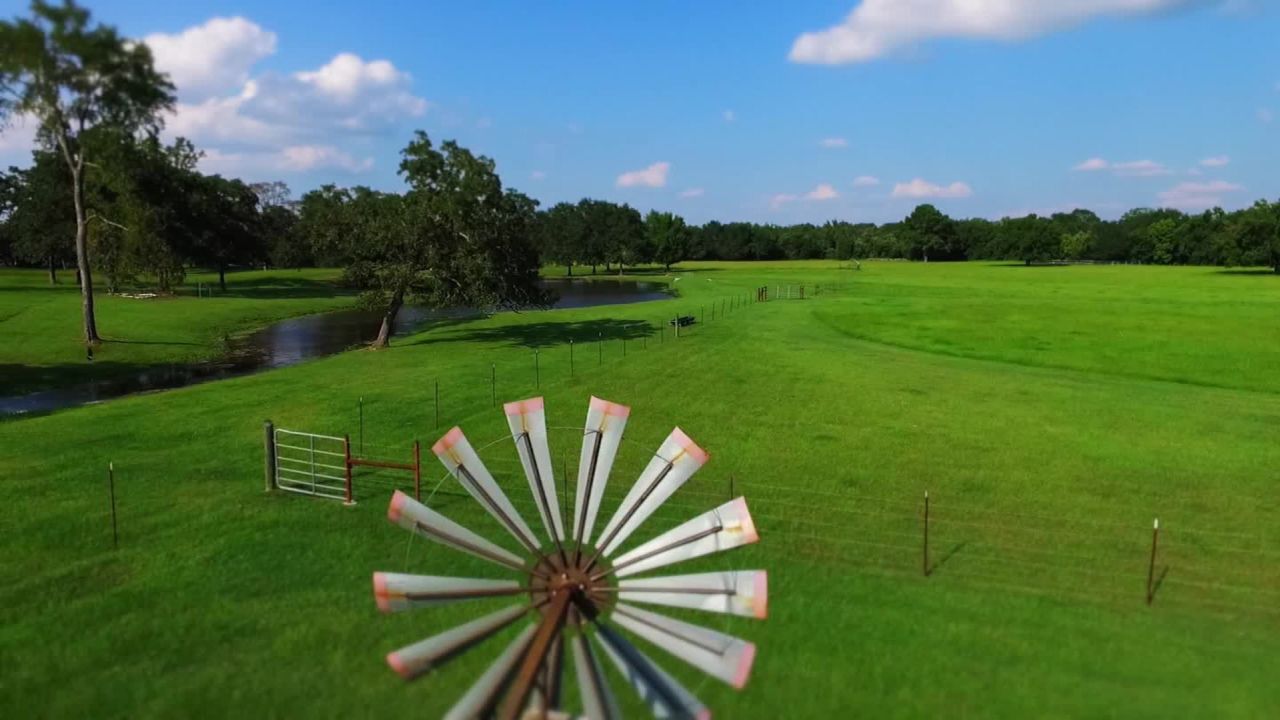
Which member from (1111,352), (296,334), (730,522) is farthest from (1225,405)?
(296,334)

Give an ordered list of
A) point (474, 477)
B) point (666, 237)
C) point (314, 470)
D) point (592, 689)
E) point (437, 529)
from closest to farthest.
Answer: point (592, 689)
point (437, 529)
point (474, 477)
point (314, 470)
point (666, 237)

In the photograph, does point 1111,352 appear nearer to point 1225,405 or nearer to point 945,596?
point 1225,405

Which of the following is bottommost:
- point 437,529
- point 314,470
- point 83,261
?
point 314,470

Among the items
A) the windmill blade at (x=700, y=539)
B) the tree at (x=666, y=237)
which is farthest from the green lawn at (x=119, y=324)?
the tree at (x=666, y=237)

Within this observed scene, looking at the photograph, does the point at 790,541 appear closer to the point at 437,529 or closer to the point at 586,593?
the point at 586,593

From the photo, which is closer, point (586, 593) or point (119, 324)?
point (586, 593)

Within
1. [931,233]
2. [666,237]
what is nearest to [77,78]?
[666,237]
